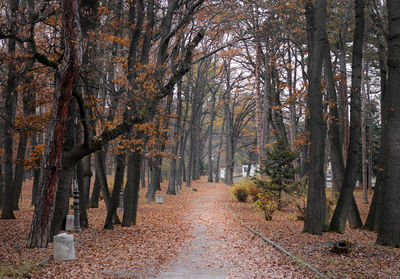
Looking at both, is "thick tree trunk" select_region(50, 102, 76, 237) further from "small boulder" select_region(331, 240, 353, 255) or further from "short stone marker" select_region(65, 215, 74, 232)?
"small boulder" select_region(331, 240, 353, 255)

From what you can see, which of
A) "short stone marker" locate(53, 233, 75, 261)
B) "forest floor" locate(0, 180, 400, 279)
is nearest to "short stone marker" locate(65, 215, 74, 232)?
"forest floor" locate(0, 180, 400, 279)

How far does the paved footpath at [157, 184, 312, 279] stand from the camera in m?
7.41

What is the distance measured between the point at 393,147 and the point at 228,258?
4865 millimetres

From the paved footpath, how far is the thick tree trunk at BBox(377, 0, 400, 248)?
116 inches

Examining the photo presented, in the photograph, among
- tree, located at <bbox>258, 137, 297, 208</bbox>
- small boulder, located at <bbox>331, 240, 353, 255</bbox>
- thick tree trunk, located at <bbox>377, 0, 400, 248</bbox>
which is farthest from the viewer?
tree, located at <bbox>258, 137, 297, 208</bbox>

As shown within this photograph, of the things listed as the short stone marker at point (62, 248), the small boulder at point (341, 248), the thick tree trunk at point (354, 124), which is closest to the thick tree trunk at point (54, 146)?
the short stone marker at point (62, 248)

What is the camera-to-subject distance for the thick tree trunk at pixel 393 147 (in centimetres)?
976

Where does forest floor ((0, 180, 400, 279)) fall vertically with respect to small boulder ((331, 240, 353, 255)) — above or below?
below

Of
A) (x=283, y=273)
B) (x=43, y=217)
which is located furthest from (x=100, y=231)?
(x=283, y=273)

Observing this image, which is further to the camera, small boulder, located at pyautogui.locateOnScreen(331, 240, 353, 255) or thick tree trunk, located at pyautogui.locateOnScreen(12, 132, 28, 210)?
thick tree trunk, located at pyautogui.locateOnScreen(12, 132, 28, 210)

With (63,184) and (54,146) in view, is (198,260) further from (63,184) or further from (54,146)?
(63,184)

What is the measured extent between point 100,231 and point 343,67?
42.6ft

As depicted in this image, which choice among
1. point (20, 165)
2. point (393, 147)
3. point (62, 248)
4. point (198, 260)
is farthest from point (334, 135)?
point (20, 165)

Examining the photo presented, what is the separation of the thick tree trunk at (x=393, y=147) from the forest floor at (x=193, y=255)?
1.83 ft
